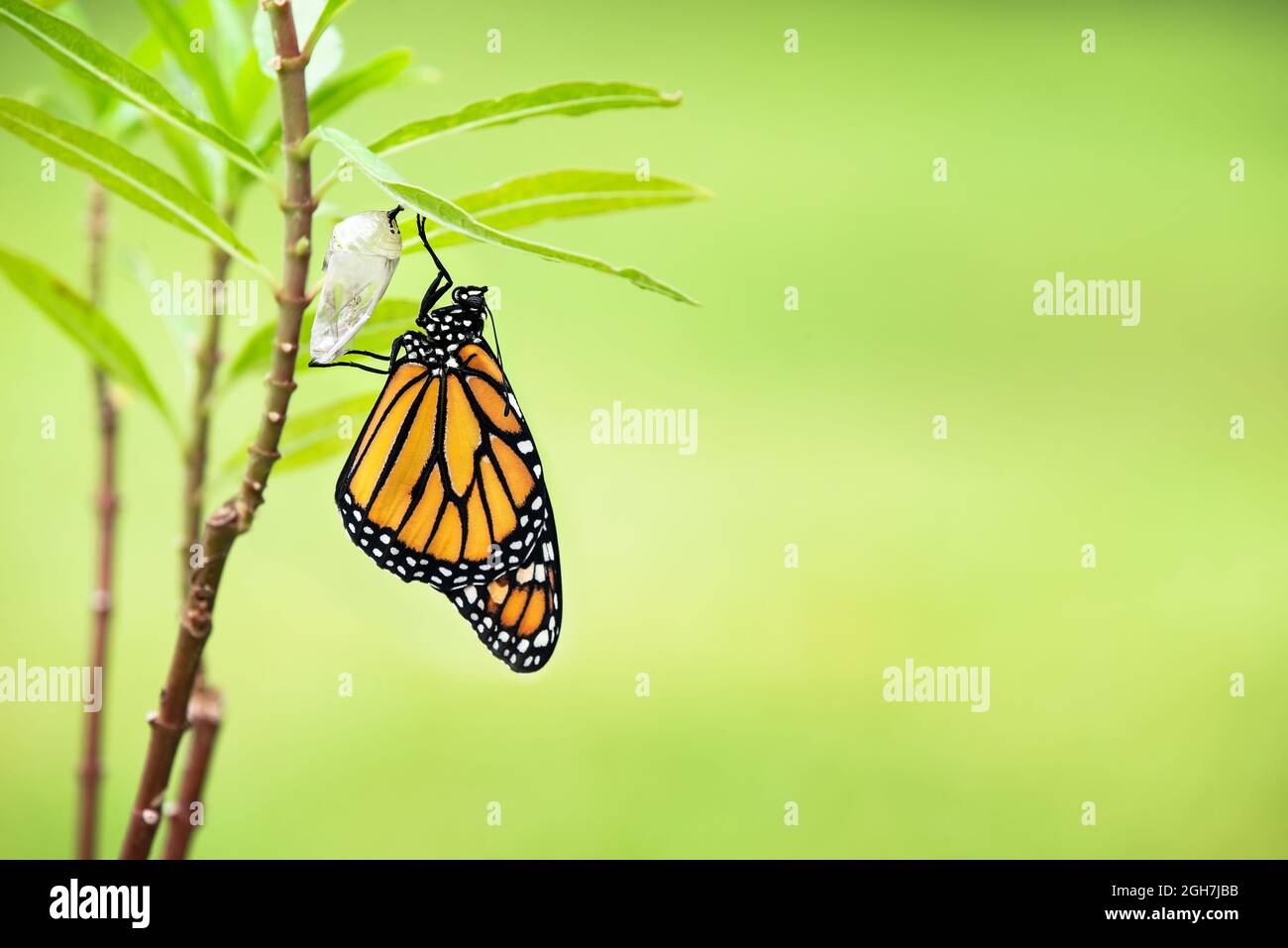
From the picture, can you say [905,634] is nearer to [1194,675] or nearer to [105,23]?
[1194,675]

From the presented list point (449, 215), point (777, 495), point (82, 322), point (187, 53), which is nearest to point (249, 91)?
point (187, 53)

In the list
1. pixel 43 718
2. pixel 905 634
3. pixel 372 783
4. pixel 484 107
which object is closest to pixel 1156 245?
pixel 905 634

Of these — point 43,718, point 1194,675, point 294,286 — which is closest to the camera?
point 294,286

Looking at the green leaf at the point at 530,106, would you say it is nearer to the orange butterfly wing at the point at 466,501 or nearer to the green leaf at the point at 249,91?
the orange butterfly wing at the point at 466,501

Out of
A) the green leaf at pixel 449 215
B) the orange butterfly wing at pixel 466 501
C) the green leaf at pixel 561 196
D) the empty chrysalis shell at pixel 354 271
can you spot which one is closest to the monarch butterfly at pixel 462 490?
the orange butterfly wing at pixel 466 501

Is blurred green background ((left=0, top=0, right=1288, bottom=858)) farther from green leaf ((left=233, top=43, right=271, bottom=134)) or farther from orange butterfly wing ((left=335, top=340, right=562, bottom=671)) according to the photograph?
orange butterfly wing ((left=335, top=340, right=562, bottom=671))

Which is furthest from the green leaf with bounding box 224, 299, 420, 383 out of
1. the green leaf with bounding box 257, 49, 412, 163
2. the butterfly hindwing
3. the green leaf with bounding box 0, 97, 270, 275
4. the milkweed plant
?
the butterfly hindwing

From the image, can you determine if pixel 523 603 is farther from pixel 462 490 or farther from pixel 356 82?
pixel 356 82
